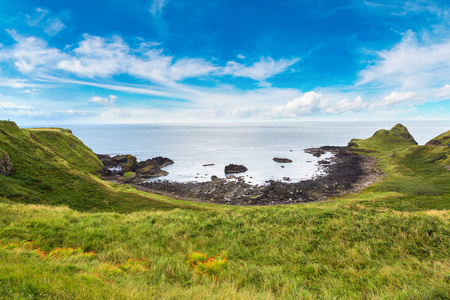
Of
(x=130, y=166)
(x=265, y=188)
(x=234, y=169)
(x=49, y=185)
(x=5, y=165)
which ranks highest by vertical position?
(x=5, y=165)

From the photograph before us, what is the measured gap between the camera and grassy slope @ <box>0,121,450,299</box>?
5.90 meters

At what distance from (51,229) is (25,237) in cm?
140

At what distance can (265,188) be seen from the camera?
52.1m

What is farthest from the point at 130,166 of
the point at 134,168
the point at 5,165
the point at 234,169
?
the point at 5,165

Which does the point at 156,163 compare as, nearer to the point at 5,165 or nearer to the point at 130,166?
the point at 130,166

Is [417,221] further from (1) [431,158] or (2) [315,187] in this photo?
(1) [431,158]

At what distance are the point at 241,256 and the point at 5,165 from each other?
37.8 meters

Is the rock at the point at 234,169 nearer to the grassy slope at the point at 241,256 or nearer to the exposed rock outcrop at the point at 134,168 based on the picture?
the exposed rock outcrop at the point at 134,168

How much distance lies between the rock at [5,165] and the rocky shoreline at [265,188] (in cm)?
2554

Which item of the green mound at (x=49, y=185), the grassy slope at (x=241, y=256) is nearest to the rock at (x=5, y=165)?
the green mound at (x=49, y=185)

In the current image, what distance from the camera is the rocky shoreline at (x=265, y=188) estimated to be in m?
45.5

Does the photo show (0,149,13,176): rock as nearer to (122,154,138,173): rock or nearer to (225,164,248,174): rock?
(122,154,138,173): rock

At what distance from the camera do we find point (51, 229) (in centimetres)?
1209

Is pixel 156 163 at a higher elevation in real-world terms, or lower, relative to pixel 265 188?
higher
